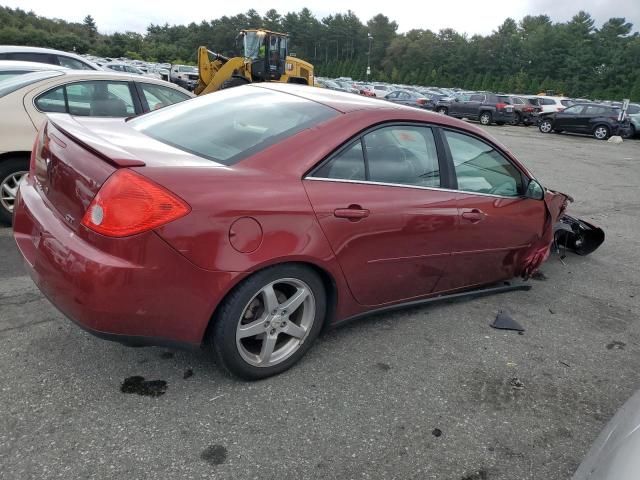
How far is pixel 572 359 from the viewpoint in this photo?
133 inches

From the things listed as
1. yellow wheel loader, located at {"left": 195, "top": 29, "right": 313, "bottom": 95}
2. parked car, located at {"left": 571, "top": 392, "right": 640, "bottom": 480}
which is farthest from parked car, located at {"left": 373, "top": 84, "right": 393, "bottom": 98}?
parked car, located at {"left": 571, "top": 392, "right": 640, "bottom": 480}

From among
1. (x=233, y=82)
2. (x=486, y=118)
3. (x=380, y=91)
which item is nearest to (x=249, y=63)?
(x=233, y=82)

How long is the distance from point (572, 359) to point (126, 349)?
272cm

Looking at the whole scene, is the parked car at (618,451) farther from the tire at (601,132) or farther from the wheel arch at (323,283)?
the tire at (601,132)

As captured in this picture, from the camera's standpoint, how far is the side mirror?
4031 millimetres

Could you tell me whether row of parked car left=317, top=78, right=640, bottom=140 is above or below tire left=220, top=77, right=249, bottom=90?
below

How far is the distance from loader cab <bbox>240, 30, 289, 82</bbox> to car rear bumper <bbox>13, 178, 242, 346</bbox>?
16.0 metres

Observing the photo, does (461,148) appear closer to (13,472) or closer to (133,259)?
(133,259)

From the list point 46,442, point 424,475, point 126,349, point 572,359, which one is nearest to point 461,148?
point 572,359

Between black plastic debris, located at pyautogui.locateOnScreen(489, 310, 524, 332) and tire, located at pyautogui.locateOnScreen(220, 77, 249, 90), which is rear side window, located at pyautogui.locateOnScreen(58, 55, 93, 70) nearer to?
tire, located at pyautogui.locateOnScreen(220, 77, 249, 90)

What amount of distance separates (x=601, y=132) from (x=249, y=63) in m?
15.6

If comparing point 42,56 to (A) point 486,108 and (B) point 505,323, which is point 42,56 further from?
(A) point 486,108

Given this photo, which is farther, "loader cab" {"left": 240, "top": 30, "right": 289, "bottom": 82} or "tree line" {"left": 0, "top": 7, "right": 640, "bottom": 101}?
"tree line" {"left": 0, "top": 7, "right": 640, "bottom": 101}

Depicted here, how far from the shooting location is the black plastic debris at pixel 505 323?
3.72 meters
